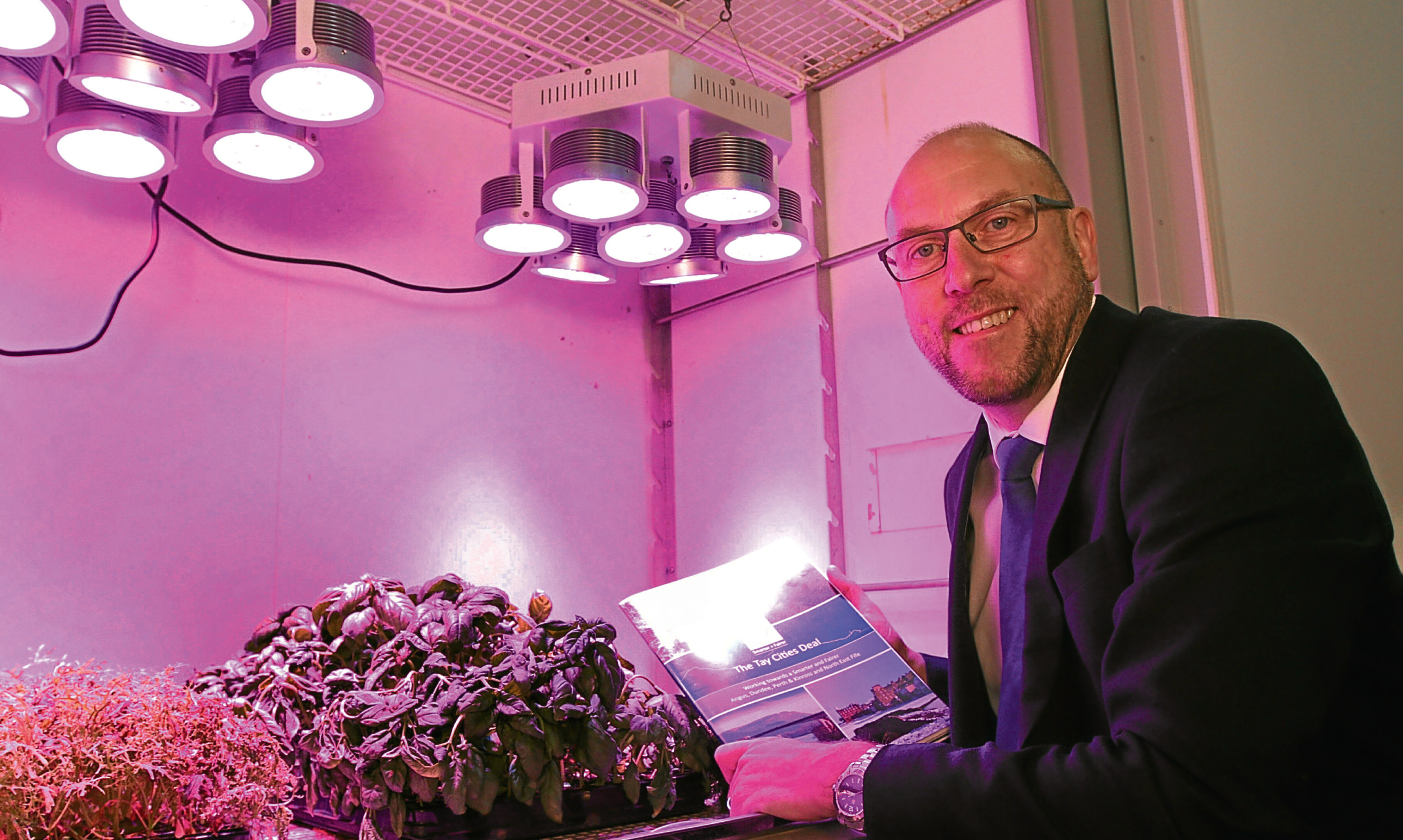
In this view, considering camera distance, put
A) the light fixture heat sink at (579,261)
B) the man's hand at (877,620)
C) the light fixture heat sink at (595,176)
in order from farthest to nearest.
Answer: the light fixture heat sink at (579,261), the light fixture heat sink at (595,176), the man's hand at (877,620)

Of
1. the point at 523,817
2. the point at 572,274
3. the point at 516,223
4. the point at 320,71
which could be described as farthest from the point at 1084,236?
the point at 572,274

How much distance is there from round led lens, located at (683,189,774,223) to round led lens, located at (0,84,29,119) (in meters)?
1.27

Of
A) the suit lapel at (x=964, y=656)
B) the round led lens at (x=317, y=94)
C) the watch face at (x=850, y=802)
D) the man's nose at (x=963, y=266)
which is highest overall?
the round led lens at (x=317, y=94)

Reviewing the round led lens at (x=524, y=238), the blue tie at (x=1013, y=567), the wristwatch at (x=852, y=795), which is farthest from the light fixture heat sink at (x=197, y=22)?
the wristwatch at (x=852, y=795)

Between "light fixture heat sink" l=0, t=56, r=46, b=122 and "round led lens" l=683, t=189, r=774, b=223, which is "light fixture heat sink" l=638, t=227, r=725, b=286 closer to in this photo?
"round led lens" l=683, t=189, r=774, b=223

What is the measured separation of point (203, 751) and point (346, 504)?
5.85 ft

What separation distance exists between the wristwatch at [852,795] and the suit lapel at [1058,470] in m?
0.15

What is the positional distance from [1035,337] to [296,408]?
2.13 m

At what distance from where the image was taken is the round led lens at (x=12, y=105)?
5.60 feet

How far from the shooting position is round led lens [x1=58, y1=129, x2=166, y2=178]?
1.85 meters

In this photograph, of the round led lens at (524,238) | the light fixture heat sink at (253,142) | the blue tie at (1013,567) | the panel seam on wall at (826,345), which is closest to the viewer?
the blue tie at (1013,567)

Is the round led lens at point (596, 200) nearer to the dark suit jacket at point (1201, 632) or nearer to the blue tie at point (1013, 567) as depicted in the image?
the blue tie at point (1013, 567)

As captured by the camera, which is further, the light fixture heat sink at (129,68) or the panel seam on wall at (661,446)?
the panel seam on wall at (661,446)

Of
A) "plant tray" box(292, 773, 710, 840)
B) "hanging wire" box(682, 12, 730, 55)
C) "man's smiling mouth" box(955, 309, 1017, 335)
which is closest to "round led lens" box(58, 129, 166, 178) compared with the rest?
"plant tray" box(292, 773, 710, 840)
